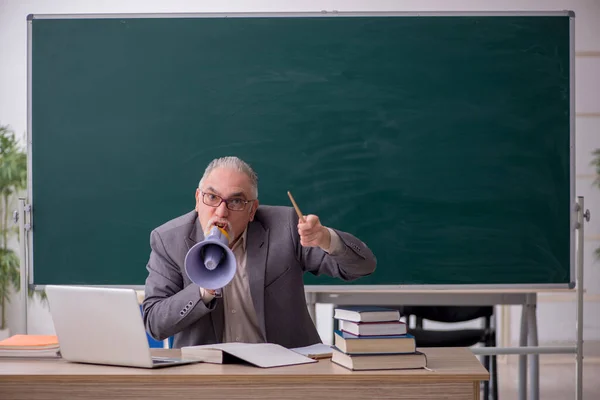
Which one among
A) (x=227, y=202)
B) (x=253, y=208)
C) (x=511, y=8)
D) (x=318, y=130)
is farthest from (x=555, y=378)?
(x=227, y=202)

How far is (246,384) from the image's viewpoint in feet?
6.05

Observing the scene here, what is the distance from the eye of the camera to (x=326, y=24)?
3.68 meters

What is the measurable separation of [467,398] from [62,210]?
2438mm

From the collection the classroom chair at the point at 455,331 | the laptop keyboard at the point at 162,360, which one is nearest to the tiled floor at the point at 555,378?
the classroom chair at the point at 455,331

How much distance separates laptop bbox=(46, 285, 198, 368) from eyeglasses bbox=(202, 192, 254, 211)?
677 millimetres

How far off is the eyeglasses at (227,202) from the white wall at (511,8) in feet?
12.1

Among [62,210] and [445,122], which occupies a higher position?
[445,122]

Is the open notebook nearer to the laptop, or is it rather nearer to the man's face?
the laptop

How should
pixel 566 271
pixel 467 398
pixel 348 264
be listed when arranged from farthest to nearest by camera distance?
pixel 566 271, pixel 348 264, pixel 467 398

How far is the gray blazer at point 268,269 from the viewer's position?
257 centimetres

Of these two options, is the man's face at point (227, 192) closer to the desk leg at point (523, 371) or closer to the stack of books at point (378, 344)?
the stack of books at point (378, 344)

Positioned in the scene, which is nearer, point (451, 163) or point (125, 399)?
point (125, 399)

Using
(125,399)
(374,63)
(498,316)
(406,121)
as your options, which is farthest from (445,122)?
(498,316)

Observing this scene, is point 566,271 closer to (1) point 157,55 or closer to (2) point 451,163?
(2) point 451,163
